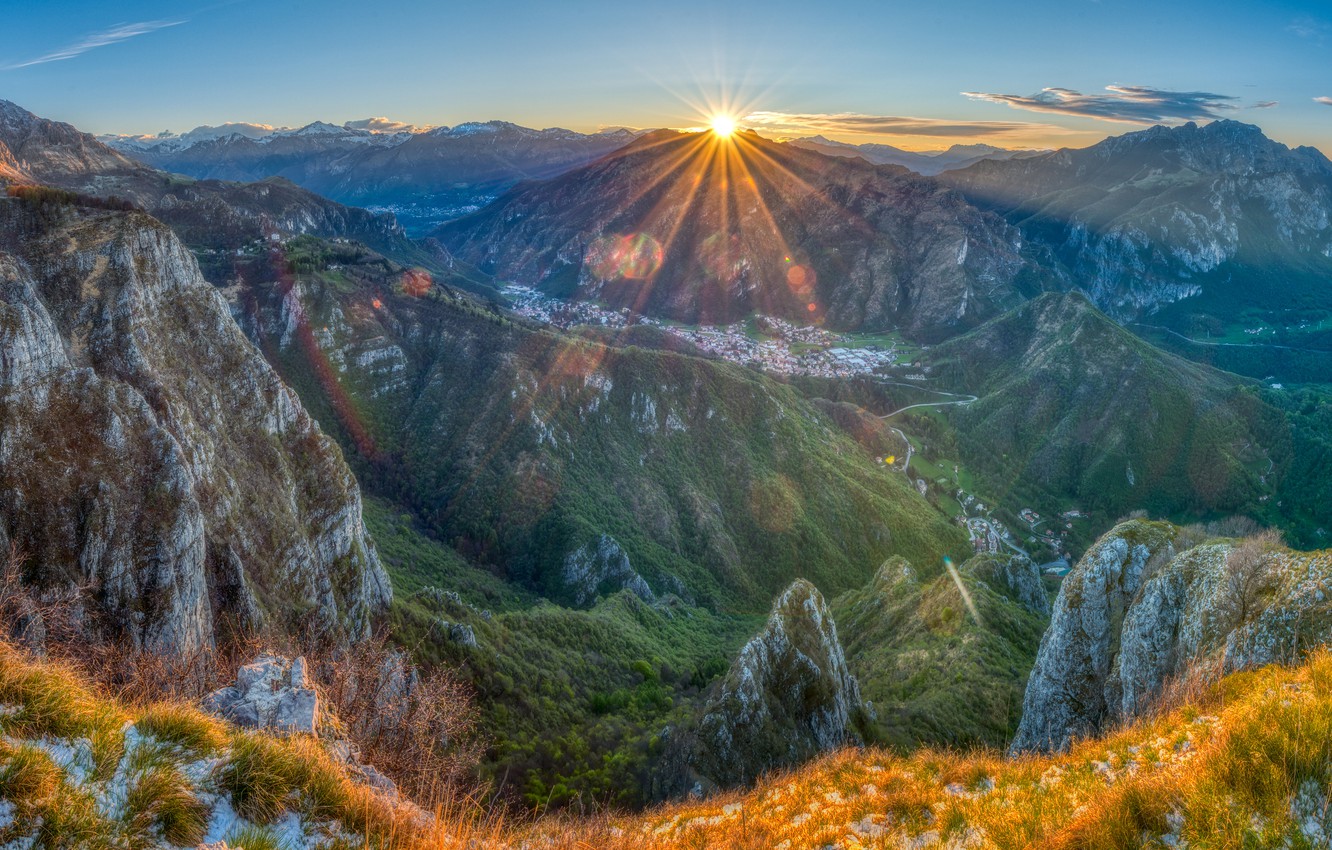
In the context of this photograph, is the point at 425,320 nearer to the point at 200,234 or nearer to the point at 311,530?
the point at 200,234

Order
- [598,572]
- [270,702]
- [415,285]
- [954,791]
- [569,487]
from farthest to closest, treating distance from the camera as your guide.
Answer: [415,285]
[569,487]
[598,572]
[954,791]
[270,702]

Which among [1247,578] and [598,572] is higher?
[1247,578]

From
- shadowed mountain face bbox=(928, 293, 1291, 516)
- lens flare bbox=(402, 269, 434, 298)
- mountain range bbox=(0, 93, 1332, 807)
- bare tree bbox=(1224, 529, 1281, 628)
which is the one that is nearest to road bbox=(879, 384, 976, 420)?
mountain range bbox=(0, 93, 1332, 807)

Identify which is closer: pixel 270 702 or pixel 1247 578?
pixel 270 702

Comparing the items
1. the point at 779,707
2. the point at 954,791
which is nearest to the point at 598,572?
the point at 779,707

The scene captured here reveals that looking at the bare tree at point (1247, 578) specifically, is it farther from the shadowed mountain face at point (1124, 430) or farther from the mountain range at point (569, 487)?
the shadowed mountain face at point (1124, 430)

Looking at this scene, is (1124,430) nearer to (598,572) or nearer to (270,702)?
(598,572)

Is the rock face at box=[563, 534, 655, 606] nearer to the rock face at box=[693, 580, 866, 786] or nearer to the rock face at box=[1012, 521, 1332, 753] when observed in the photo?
the rock face at box=[693, 580, 866, 786]
